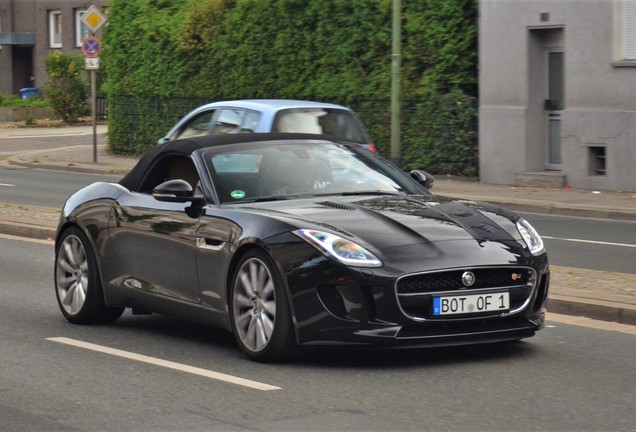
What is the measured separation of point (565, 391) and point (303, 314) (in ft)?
4.96

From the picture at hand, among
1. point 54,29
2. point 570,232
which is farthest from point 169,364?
point 54,29

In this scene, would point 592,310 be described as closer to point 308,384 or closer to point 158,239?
point 308,384

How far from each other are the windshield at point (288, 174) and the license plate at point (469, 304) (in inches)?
54.4

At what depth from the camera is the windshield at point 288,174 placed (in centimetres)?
862

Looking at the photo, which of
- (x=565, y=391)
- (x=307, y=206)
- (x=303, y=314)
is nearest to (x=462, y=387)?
(x=565, y=391)

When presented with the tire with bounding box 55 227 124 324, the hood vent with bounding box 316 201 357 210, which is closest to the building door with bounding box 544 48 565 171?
the tire with bounding box 55 227 124 324

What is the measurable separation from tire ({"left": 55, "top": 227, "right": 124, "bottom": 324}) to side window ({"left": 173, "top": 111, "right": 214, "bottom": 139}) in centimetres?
833

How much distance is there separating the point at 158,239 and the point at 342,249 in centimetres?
175

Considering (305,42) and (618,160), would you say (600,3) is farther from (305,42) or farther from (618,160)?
(305,42)

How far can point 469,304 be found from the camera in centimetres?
761

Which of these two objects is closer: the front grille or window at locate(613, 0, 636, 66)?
the front grille

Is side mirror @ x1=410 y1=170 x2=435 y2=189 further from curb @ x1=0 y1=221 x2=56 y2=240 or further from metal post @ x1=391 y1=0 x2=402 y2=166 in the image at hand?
metal post @ x1=391 y1=0 x2=402 y2=166

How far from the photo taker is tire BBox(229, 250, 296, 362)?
7695mm

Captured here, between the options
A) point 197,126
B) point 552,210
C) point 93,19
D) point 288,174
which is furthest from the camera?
point 93,19
